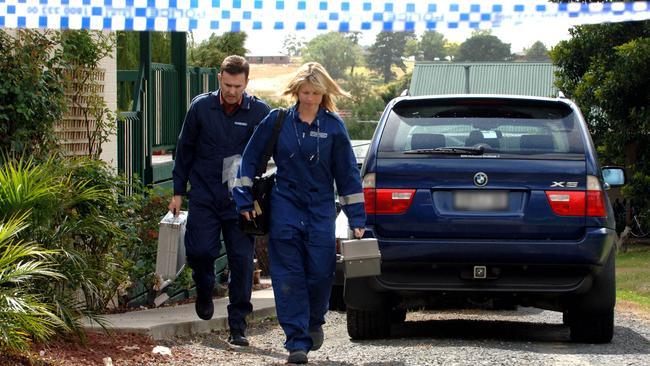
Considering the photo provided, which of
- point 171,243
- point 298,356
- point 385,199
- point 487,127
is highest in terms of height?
point 487,127

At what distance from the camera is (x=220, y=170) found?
877 cm

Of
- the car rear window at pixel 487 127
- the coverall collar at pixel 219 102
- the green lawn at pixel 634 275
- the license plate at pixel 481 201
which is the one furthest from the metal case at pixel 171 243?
the green lawn at pixel 634 275

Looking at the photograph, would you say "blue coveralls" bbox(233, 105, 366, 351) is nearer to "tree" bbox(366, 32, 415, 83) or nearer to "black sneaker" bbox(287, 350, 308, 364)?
"black sneaker" bbox(287, 350, 308, 364)

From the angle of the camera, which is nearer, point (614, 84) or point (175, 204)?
point (175, 204)

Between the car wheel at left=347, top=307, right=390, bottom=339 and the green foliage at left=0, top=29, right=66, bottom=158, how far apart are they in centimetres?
240

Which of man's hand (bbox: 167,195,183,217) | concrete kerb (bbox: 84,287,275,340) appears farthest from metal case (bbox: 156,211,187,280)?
concrete kerb (bbox: 84,287,275,340)

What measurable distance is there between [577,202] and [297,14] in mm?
2739

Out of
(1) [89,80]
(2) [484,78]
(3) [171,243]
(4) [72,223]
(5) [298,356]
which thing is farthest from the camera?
(2) [484,78]

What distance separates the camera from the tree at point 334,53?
18425cm

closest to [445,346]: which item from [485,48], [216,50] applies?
[216,50]

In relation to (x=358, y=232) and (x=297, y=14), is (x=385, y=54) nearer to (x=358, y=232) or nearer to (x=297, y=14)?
(x=297, y=14)

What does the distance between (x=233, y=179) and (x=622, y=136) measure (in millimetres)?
20074

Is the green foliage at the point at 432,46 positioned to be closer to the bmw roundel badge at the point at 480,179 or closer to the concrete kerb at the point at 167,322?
the concrete kerb at the point at 167,322

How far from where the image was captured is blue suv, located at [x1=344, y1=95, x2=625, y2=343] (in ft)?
28.5
